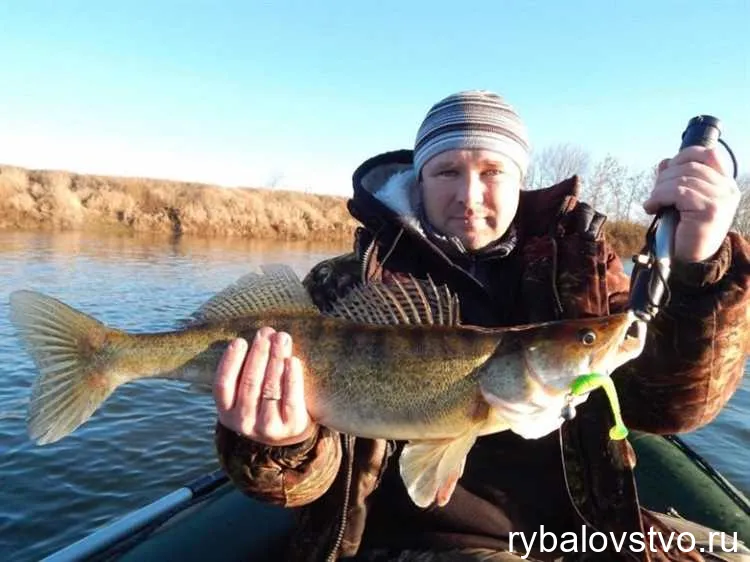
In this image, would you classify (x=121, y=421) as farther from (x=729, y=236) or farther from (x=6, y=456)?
(x=729, y=236)

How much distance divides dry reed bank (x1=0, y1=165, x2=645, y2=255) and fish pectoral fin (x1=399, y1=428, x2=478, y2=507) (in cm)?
3308

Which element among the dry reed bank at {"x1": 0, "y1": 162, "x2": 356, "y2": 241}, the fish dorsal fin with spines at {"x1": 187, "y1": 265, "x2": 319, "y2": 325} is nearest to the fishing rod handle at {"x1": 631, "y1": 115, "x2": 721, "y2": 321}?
the fish dorsal fin with spines at {"x1": 187, "y1": 265, "x2": 319, "y2": 325}

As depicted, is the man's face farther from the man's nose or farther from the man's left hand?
the man's left hand

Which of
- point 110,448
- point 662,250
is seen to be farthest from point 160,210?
point 662,250

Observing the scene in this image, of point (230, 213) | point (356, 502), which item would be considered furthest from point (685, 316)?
point (230, 213)

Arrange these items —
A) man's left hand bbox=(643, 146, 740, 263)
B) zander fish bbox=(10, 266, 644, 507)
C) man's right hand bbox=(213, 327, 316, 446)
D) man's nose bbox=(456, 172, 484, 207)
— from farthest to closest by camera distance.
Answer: man's nose bbox=(456, 172, 484, 207) → man's right hand bbox=(213, 327, 316, 446) → zander fish bbox=(10, 266, 644, 507) → man's left hand bbox=(643, 146, 740, 263)

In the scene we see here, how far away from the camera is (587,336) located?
2.34 meters

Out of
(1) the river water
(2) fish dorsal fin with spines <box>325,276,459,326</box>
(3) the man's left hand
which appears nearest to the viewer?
(3) the man's left hand

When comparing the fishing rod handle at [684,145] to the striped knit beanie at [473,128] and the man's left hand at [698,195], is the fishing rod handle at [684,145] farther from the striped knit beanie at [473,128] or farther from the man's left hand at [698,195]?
the striped knit beanie at [473,128]

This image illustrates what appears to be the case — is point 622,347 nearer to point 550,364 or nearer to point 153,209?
point 550,364

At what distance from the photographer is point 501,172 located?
10.8ft

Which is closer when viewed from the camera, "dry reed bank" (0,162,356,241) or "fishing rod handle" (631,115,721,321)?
"fishing rod handle" (631,115,721,321)

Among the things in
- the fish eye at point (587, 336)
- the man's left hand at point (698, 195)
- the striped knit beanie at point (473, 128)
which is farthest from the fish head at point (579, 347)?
the striped knit beanie at point (473, 128)

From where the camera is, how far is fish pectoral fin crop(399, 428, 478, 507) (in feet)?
7.92
